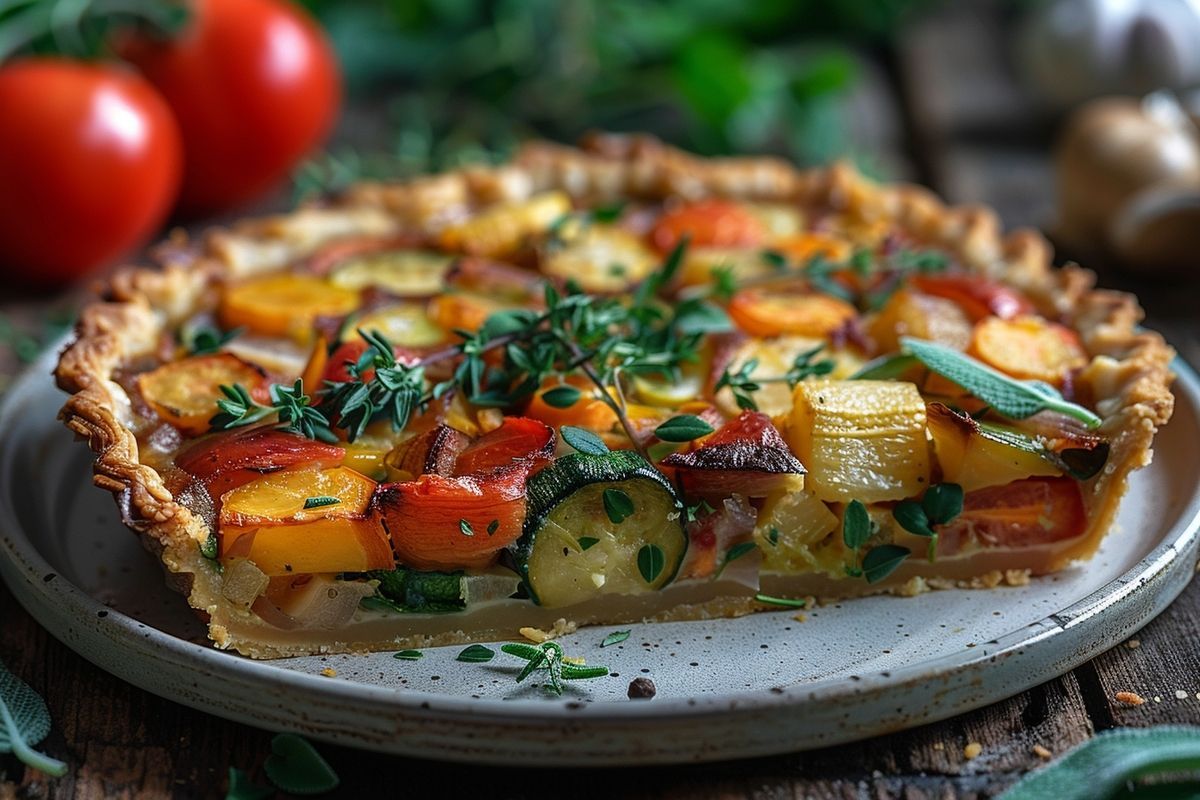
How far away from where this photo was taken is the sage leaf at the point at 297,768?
2443mm

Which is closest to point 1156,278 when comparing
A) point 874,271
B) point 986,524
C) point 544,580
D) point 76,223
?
point 874,271

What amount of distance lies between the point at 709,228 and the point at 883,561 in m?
1.29

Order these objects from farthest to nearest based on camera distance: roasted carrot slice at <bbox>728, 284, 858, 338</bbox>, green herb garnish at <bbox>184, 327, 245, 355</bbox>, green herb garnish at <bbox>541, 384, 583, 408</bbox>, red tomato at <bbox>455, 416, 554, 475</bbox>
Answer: roasted carrot slice at <bbox>728, 284, 858, 338</bbox>, green herb garnish at <bbox>184, 327, 245, 355</bbox>, green herb garnish at <bbox>541, 384, 583, 408</bbox>, red tomato at <bbox>455, 416, 554, 475</bbox>

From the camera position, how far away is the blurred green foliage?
5152 mm

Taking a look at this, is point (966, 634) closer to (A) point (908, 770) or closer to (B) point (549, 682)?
(A) point (908, 770)

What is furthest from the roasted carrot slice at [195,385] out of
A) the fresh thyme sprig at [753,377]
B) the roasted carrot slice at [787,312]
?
the roasted carrot slice at [787,312]

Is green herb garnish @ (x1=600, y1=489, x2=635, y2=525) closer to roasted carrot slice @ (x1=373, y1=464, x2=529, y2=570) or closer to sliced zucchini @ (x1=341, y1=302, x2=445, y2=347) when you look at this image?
roasted carrot slice @ (x1=373, y1=464, x2=529, y2=570)

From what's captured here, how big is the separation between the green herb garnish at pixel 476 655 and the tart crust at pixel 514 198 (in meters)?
0.10

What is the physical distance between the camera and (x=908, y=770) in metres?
2.50

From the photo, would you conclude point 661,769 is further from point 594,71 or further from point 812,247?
point 594,71

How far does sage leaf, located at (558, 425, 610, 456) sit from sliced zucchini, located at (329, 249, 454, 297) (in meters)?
0.90

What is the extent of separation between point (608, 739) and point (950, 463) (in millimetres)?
990

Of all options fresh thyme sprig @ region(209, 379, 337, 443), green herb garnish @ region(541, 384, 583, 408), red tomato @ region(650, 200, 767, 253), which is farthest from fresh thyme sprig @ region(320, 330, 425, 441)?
red tomato @ region(650, 200, 767, 253)

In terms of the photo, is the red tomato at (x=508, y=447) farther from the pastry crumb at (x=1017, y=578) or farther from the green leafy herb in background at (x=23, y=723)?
the pastry crumb at (x=1017, y=578)
